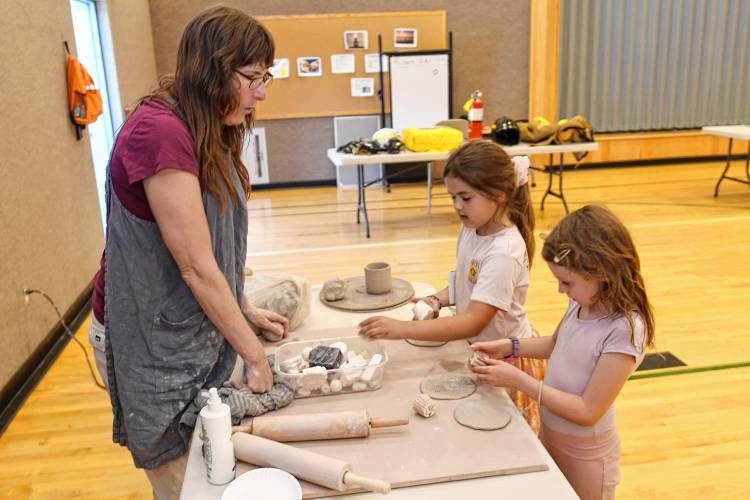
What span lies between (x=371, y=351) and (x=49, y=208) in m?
2.62

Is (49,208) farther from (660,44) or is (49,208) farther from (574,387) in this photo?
(660,44)

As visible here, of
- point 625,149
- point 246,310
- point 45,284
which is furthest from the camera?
point 625,149

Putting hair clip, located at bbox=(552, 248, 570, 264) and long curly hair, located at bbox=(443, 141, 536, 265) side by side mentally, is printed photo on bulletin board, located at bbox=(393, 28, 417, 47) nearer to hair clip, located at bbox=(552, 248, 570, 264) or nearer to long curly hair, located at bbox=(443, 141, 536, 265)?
long curly hair, located at bbox=(443, 141, 536, 265)

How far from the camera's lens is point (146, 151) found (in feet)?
3.59

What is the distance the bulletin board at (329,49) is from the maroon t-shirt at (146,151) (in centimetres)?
578

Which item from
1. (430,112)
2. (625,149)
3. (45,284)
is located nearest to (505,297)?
(45,284)

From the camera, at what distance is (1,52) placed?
9.45 feet

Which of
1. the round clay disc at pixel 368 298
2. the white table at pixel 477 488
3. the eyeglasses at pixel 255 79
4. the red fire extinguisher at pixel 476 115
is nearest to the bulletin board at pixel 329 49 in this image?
the red fire extinguisher at pixel 476 115

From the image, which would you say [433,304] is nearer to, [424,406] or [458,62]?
[424,406]

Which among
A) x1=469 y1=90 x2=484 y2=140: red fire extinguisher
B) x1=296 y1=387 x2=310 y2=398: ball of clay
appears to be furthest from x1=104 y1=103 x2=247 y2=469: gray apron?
x1=469 y1=90 x2=484 y2=140: red fire extinguisher

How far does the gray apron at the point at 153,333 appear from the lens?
3.84 ft

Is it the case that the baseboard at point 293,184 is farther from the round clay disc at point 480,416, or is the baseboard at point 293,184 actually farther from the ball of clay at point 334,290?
the round clay disc at point 480,416

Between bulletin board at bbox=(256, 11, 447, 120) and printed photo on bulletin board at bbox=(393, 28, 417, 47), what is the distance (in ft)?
0.10

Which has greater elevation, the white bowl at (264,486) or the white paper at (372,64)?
the white paper at (372,64)
